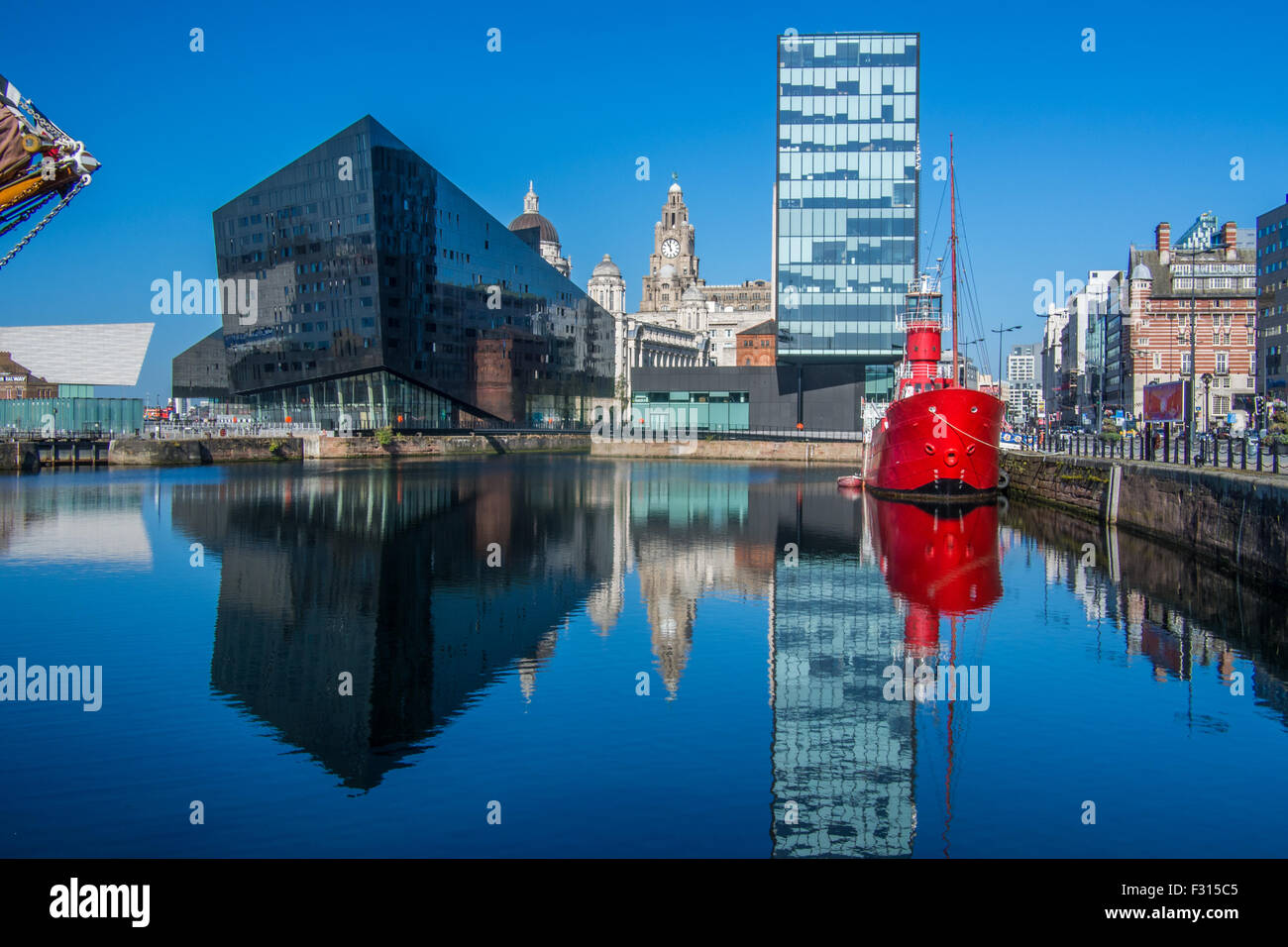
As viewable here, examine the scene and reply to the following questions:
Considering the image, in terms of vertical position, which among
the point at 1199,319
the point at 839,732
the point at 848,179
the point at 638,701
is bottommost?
the point at 839,732

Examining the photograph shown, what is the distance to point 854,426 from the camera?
90438 millimetres

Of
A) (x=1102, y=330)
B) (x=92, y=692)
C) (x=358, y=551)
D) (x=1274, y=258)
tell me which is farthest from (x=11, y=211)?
(x=1102, y=330)

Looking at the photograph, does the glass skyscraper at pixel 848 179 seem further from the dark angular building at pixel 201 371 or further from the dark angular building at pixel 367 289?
the dark angular building at pixel 201 371

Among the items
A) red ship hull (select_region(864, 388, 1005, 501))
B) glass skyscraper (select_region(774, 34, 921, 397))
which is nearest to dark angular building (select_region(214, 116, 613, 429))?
glass skyscraper (select_region(774, 34, 921, 397))

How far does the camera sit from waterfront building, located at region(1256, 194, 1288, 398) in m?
98.2

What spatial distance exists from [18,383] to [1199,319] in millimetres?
113070

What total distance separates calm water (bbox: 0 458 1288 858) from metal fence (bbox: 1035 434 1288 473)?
11.7 feet

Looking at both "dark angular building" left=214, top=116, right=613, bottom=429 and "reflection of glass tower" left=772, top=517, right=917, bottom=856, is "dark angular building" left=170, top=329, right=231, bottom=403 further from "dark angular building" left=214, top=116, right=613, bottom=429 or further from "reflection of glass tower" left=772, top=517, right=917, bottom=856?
"reflection of glass tower" left=772, top=517, right=917, bottom=856

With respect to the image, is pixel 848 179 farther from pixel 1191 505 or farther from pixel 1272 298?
pixel 1191 505

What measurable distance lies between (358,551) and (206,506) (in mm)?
17286

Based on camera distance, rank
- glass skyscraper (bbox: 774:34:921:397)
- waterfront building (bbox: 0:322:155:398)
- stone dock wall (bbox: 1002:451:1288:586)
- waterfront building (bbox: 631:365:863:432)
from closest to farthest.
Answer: stone dock wall (bbox: 1002:451:1288:586)
glass skyscraper (bbox: 774:34:921:397)
waterfront building (bbox: 631:365:863:432)
waterfront building (bbox: 0:322:155:398)

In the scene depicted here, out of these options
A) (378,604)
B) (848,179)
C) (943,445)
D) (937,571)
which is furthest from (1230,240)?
(378,604)

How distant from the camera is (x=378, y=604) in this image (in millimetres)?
23641
